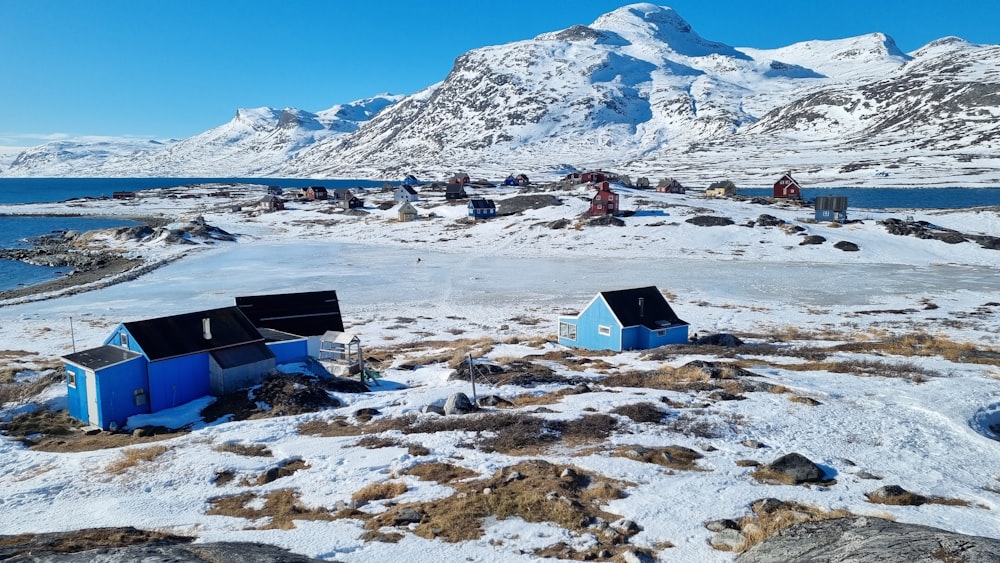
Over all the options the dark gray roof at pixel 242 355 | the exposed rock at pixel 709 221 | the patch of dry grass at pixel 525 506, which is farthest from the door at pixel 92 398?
the exposed rock at pixel 709 221

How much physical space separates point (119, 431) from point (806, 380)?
86.5 ft

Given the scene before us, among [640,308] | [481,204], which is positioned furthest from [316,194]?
[640,308]

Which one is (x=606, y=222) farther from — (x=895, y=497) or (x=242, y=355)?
(x=895, y=497)

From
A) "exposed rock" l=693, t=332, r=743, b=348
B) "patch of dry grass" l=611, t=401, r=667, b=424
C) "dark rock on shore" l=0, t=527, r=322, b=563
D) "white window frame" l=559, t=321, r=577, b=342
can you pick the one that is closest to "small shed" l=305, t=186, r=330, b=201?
"white window frame" l=559, t=321, r=577, b=342

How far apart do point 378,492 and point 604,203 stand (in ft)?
252

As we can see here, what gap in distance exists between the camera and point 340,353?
30.9 metres

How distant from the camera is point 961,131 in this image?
185750 mm

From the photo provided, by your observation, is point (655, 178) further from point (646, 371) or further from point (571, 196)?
point (646, 371)

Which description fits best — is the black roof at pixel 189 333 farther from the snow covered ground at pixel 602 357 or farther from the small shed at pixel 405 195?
the small shed at pixel 405 195

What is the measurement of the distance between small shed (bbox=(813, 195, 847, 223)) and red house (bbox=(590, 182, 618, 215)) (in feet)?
85.4

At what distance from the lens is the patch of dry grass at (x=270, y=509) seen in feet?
48.0

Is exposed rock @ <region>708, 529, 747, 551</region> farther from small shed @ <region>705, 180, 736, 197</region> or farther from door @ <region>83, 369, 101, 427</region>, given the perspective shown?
small shed @ <region>705, 180, 736, 197</region>

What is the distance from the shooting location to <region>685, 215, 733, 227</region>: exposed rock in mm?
80375

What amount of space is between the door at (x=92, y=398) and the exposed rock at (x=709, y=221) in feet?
234
